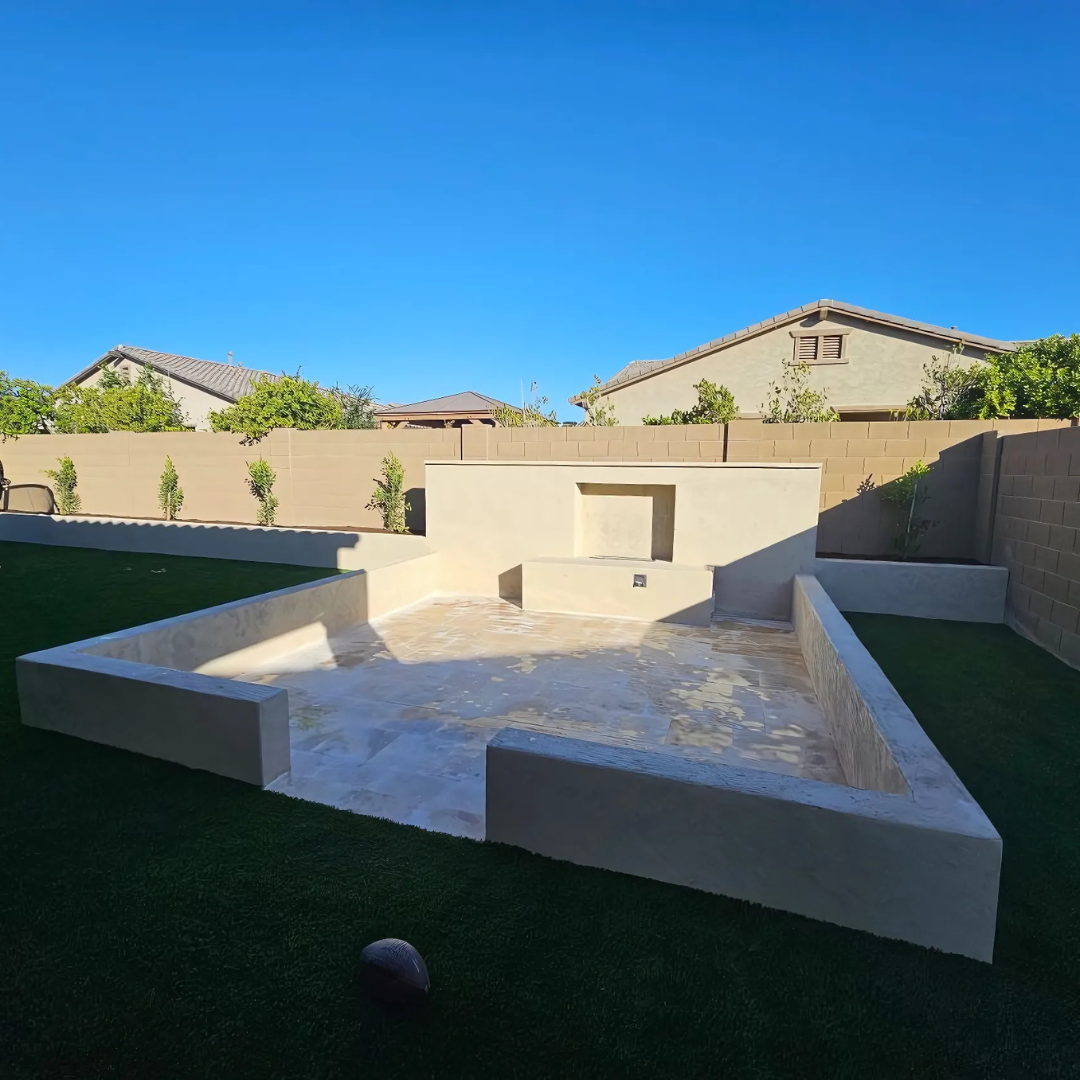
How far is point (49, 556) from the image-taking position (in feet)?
37.1

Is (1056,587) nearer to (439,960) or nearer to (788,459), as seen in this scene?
(788,459)

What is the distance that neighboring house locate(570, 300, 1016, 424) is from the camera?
57.5ft

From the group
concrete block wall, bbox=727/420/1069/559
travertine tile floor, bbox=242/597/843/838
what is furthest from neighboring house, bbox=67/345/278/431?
travertine tile floor, bbox=242/597/843/838

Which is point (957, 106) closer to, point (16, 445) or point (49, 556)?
point (49, 556)

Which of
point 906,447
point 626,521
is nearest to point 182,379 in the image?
point 626,521

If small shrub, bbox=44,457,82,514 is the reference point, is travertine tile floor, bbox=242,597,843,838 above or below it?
below

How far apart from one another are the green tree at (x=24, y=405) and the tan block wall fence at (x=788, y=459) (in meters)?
4.70

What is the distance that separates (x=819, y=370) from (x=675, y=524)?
40.6ft

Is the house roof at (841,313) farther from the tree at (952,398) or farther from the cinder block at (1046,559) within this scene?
the cinder block at (1046,559)

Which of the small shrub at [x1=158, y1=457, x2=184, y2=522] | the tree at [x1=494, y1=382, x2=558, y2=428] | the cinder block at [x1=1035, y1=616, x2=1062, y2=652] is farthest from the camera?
the tree at [x1=494, y1=382, x2=558, y2=428]

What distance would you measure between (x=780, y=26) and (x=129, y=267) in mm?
19399

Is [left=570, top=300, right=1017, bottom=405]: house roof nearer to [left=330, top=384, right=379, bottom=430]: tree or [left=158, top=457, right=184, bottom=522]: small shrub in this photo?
[left=330, top=384, right=379, bottom=430]: tree

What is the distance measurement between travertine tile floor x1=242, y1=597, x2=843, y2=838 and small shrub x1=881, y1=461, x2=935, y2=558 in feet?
9.98

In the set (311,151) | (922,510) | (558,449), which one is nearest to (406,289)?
(311,151)
